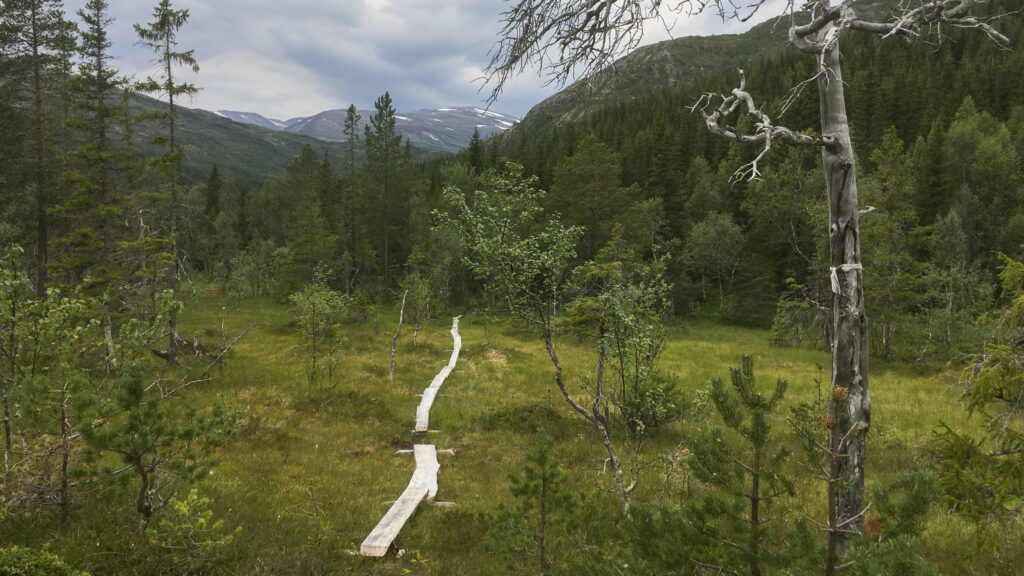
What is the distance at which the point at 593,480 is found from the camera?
9.65 m

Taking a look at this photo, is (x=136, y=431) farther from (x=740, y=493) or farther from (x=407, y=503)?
(x=740, y=493)

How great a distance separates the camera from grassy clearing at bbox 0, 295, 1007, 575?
20.7 feet

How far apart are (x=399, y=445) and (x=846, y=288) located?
1116 centimetres

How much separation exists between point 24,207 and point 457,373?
2304 cm

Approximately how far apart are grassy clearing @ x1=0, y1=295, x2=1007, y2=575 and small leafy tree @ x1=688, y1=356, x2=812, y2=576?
3.53 m

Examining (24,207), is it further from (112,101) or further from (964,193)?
(964,193)

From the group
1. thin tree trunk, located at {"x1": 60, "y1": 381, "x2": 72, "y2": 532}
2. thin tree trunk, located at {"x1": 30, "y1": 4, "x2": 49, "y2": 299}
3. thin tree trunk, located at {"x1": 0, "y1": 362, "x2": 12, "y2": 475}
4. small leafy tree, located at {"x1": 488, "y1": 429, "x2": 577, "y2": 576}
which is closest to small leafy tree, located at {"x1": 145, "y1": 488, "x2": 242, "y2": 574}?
thin tree trunk, located at {"x1": 60, "y1": 381, "x2": 72, "y2": 532}

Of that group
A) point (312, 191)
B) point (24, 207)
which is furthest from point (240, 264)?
point (24, 207)

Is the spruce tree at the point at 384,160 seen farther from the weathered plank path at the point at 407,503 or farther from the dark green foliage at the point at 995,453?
the dark green foliage at the point at 995,453

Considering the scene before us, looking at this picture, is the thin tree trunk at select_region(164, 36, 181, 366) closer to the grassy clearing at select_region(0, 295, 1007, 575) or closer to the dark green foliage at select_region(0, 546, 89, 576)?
the grassy clearing at select_region(0, 295, 1007, 575)

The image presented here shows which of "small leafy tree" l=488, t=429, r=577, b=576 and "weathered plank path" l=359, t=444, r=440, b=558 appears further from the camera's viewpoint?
"weathered plank path" l=359, t=444, r=440, b=558

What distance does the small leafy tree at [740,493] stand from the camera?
342cm

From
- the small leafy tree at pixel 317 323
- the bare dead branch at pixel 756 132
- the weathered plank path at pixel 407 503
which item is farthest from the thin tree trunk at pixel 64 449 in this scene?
the small leafy tree at pixel 317 323

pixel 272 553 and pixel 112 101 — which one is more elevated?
pixel 112 101
